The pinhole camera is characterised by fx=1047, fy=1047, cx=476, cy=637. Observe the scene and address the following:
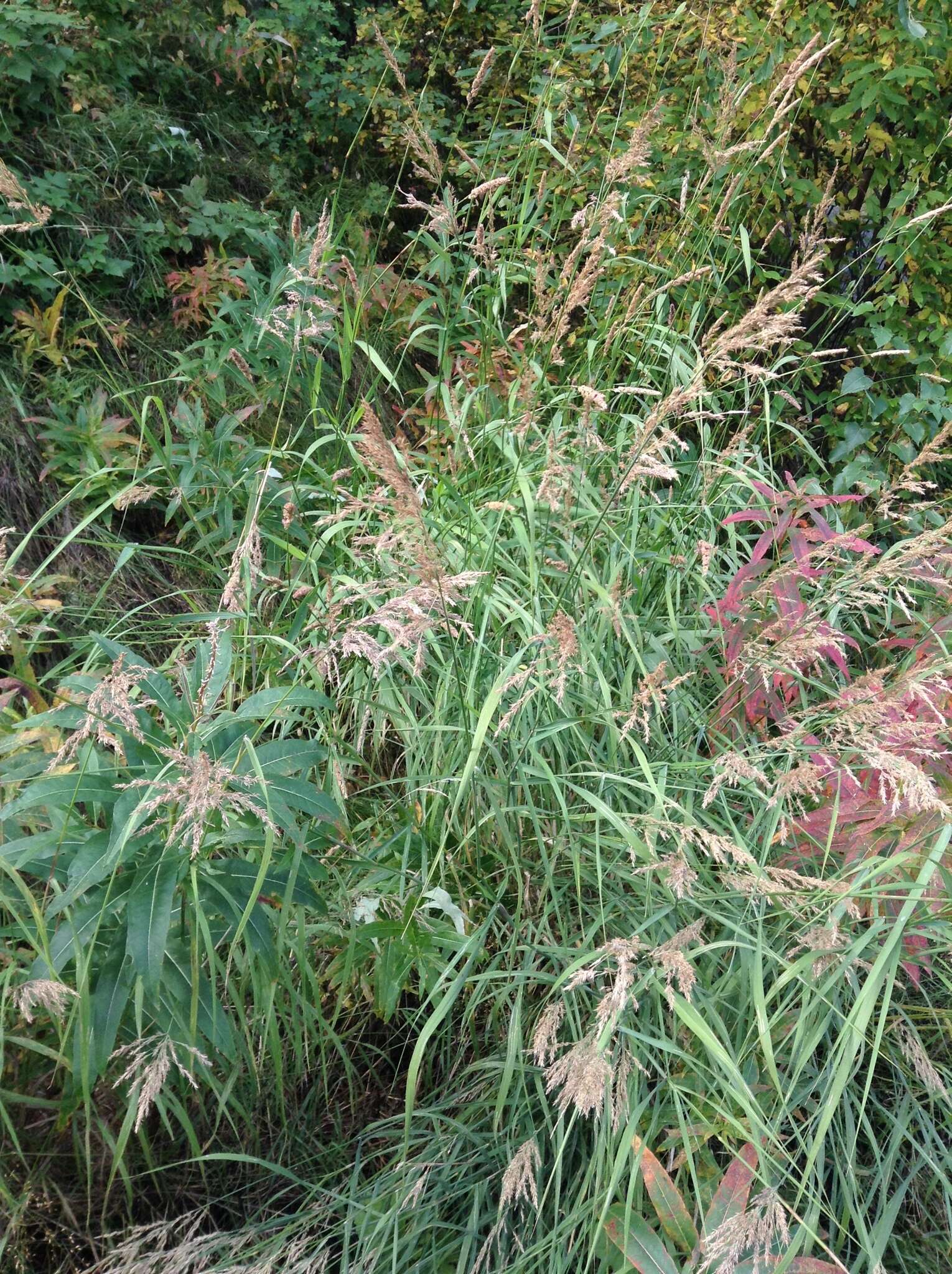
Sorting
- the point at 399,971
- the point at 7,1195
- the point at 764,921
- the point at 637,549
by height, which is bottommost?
the point at 7,1195

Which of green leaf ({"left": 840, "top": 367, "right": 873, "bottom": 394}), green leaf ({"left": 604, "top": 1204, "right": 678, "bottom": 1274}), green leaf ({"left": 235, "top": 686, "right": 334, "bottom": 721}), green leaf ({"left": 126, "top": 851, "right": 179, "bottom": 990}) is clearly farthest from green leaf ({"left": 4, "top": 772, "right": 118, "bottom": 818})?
green leaf ({"left": 840, "top": 367, "right": 873, "bottom": 394})

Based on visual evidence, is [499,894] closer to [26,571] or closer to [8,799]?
[8,799]

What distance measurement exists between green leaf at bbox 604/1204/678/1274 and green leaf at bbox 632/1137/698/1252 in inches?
1.1

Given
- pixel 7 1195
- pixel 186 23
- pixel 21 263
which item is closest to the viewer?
pixel 7 1195

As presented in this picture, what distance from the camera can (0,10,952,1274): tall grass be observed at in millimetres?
1508

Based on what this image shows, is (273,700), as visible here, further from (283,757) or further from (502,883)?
(502,883)

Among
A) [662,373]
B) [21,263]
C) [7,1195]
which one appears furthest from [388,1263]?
[21,263]

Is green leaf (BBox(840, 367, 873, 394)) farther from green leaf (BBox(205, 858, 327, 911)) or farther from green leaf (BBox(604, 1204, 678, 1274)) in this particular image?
green leaf (BBox(604, 1204, 678, 1274))

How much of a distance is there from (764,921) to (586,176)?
7.60ft

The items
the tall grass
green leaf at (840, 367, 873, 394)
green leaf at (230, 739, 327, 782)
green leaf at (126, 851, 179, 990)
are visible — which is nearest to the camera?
green leaf at (126, 851, 179, 990)

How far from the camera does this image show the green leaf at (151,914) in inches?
55.0

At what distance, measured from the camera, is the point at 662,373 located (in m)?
2.75

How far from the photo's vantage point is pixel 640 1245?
144cm

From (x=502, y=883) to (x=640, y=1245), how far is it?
619 mm
